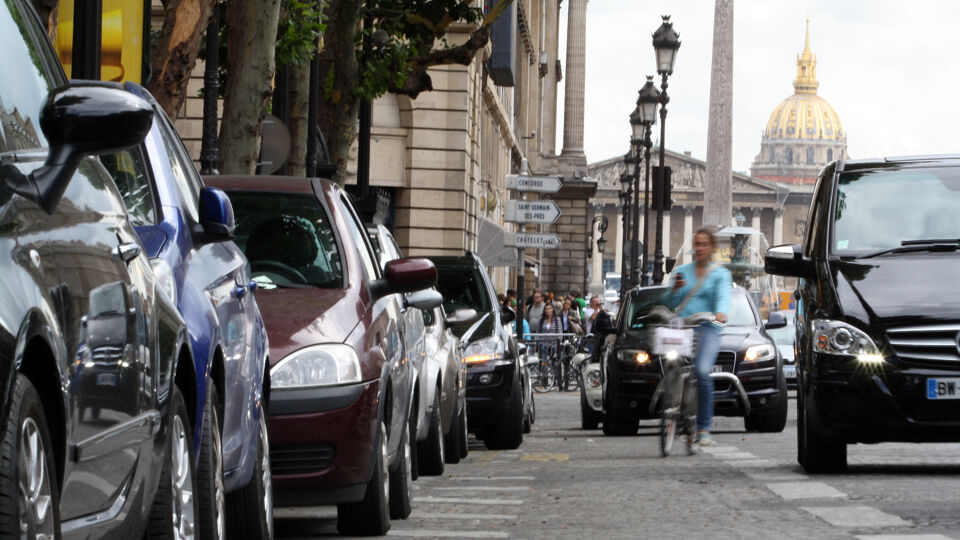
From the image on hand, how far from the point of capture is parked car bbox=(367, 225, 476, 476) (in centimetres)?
1048

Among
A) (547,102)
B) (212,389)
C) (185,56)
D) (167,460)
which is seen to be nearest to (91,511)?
(167,460)

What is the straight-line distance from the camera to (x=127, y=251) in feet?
14.5

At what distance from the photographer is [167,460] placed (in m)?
4.66

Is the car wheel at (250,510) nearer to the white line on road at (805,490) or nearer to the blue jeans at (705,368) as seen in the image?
the white line on road at (805,490)

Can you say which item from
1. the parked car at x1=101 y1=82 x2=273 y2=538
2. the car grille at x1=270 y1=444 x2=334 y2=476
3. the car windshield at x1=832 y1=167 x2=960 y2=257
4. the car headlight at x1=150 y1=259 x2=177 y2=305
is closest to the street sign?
the car windshield at x1=832 y1=167 x2=960 y2=257

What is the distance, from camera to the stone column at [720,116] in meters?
69.4

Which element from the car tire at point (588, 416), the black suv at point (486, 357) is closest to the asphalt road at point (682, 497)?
the black suv at point (486, 357)

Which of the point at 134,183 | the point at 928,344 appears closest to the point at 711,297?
the point at 928,344

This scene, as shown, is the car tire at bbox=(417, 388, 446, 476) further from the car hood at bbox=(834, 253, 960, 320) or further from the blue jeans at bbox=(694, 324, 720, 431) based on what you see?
the car hood at bbox=(834, 253, 960, 320)

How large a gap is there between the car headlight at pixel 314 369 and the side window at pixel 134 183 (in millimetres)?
2041

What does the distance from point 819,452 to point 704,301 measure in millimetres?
2777

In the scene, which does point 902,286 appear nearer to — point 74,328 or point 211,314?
point 211,314

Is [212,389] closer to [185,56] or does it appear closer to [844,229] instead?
[844,229]

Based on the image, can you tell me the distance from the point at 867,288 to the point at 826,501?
1851 mm
